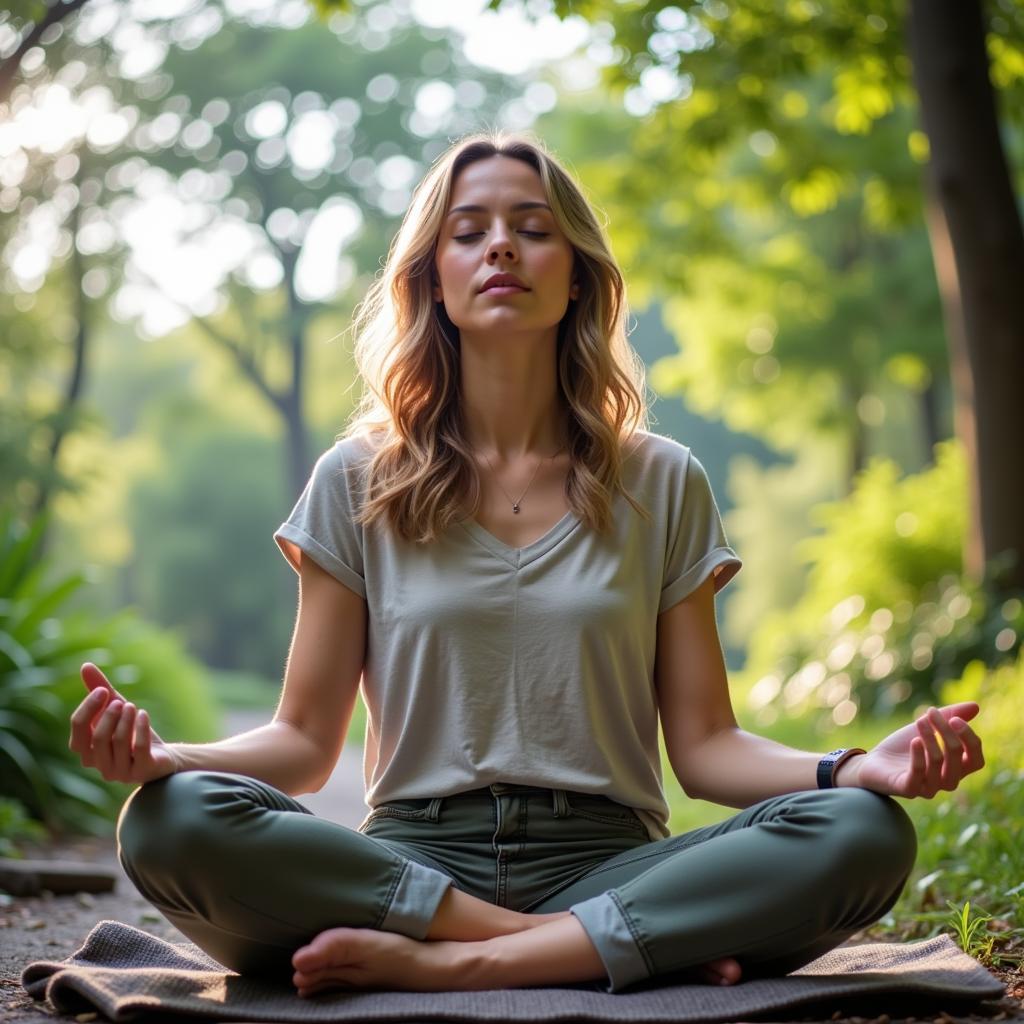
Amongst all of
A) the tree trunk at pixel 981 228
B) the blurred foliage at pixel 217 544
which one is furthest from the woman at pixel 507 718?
the blurred foliage at pixel 217 544

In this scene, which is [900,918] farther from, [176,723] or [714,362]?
[714,362]

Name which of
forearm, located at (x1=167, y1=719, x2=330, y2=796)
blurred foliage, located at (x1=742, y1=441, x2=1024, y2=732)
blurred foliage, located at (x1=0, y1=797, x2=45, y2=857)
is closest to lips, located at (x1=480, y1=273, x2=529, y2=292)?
forearm, located at (x1=167, y1=719, x2=330, y2=796)

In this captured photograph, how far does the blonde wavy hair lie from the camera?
2.90 metres

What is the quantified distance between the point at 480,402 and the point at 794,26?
5440 millimetres

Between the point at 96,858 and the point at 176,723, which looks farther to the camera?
the point at 176,723

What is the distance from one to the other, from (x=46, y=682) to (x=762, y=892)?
164 inches

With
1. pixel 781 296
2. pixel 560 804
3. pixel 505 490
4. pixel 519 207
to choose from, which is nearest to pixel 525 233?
pixel 519 207

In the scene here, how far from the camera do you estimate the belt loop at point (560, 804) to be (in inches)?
102

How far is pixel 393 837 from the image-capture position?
2.64m

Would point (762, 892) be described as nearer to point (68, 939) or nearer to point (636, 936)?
point (636, 936)

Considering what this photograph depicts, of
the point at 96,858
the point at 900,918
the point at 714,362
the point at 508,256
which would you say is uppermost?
the point at 508,256

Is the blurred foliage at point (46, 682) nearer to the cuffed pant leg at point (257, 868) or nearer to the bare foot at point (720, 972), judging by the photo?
the cuffed pant leg at point (257, 868)

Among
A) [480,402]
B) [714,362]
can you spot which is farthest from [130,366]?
[480,402]

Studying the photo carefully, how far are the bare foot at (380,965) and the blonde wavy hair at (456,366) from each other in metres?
0.84
